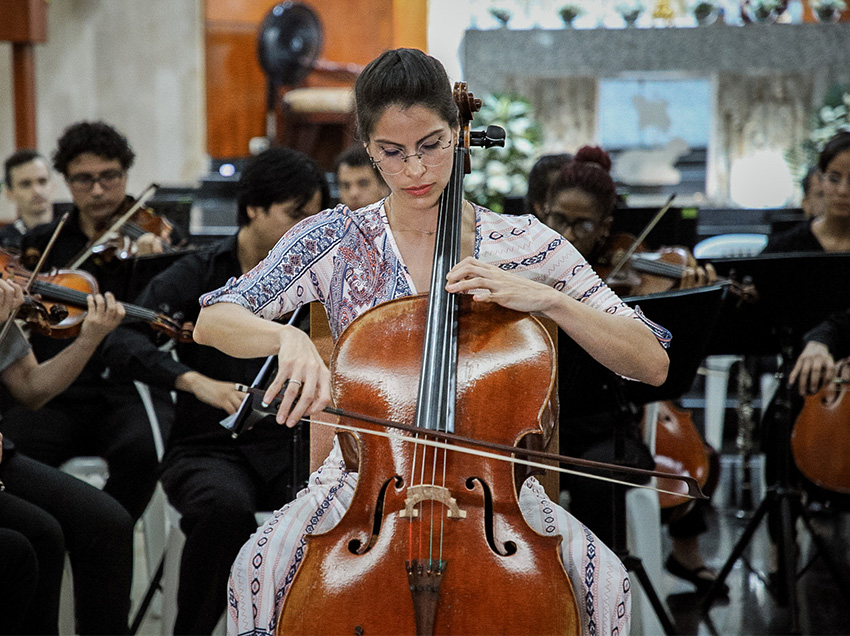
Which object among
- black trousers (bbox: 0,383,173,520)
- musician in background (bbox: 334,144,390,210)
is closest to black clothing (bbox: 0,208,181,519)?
black trousers (bbox: 0,383,173,520)

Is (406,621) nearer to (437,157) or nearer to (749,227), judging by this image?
(437,157)

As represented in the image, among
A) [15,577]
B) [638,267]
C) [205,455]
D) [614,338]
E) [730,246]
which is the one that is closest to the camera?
[614,338]

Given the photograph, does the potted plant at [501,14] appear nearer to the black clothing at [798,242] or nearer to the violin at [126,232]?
the black clothing at [798,242]

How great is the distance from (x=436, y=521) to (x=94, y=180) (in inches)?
82.5

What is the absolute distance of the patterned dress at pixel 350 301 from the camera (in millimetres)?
1438

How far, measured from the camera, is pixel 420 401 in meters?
1.34

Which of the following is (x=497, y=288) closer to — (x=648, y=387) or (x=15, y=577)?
(x=648, y=387)

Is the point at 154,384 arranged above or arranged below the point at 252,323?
below

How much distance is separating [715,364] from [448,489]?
9.72 ft

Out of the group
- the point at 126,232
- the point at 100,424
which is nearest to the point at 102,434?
the point at 100,424

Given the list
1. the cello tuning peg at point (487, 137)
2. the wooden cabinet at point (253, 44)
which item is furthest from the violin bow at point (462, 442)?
the wooden cabinet at point (253, 44)

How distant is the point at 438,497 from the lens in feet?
4.21

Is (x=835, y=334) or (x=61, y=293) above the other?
(x=61, y=293)

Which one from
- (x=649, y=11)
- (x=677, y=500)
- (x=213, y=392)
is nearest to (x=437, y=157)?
(x=213, y=392)
